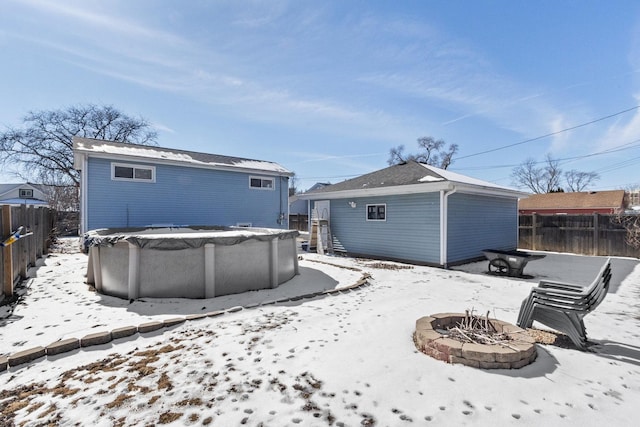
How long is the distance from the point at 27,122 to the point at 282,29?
934 inches

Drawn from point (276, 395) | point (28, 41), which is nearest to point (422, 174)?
point (276, 395)

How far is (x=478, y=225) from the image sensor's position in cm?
901

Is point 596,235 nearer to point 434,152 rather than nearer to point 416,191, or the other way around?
point 416,191

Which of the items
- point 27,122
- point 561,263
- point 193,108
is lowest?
point 561,263

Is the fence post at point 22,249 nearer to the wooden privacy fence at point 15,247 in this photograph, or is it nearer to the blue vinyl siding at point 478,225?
the wooden privacy fence at point 15,247

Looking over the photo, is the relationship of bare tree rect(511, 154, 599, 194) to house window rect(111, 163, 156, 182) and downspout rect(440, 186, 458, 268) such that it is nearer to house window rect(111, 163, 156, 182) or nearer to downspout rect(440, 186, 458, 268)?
downspout rect(440, 186, 458, 268)

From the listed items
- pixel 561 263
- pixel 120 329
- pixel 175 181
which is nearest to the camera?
pixel 120 329

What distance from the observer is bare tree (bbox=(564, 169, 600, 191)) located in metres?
34.4

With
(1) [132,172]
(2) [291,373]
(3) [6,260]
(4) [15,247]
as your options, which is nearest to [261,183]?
(1) [132,172]

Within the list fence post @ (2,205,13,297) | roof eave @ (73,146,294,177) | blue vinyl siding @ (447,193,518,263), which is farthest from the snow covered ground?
roof eave @ (73,146,294,177)

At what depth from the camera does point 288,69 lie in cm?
911

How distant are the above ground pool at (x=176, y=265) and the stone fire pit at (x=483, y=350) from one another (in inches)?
121

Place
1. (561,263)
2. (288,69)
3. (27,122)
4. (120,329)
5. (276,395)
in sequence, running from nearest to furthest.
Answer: (276,395) → (120,329) → (561,263) → (288,69) → (27,122)

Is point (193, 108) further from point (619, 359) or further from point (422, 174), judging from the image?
point (619, 359)
